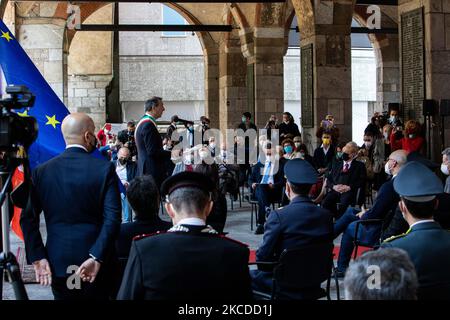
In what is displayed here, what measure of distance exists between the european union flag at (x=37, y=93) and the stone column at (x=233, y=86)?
1697 cm

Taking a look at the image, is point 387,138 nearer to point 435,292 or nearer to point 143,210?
point 143,210

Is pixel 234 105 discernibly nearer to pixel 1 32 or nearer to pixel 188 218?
pixel 1 32

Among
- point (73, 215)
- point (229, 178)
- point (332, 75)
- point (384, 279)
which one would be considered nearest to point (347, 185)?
point (229, 178)

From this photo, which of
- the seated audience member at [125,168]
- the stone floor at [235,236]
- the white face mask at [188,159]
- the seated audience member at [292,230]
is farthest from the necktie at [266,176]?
the seated audience member at [292,230]

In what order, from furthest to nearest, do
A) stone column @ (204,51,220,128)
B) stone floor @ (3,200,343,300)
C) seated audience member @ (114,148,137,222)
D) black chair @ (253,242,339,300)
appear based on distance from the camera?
stone column @ (204,51,220,128) → seated audience member @ (114,148,137,222) → stone floor @ (3,200,343,300) → black chair @ (253,242,339,300)

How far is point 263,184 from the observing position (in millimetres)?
10227

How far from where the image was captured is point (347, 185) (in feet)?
30.7

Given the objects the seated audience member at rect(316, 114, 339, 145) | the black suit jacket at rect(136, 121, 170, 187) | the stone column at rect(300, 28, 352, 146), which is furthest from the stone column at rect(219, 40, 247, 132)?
the black suit jacket at rect(136, 121, 170, 187)

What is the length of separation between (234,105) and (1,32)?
1759 cm

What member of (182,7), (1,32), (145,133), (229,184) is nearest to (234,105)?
(182,7)

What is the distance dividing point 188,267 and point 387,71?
2382cm

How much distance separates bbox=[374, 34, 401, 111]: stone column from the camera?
1012 inches

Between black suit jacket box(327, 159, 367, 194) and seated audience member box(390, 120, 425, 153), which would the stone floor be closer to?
black suit jacket box(327, 159, 367, 194)

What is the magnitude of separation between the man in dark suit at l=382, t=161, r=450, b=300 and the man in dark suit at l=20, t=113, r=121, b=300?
4.88 ft
